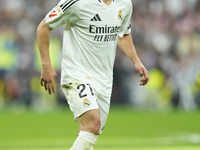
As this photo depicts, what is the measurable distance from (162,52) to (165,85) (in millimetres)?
1604

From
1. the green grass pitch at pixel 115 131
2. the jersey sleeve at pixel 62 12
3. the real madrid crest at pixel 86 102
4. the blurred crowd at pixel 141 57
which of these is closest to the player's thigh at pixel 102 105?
the real madrid crest at pixel 86 102

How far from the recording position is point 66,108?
59.3 feet

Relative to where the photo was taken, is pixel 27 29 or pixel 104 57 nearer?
pixel 104 57

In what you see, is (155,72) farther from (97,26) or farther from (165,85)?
(97,26)

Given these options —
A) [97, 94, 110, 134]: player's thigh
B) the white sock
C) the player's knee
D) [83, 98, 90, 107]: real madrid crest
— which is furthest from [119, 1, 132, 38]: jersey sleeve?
the white sock

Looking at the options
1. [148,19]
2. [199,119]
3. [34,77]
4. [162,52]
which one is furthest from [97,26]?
[148,19]

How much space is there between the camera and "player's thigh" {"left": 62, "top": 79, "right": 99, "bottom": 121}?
4.93m

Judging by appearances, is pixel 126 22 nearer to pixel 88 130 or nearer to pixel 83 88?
pixel 83 88

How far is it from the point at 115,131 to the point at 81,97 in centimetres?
643

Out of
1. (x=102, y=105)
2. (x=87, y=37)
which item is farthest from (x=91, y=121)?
(x=87, y=37)

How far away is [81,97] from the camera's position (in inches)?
196

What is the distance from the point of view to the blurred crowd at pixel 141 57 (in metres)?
18.0

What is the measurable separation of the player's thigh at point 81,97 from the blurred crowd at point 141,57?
484 inches

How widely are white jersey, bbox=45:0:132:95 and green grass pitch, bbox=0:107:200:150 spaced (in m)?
3.26
